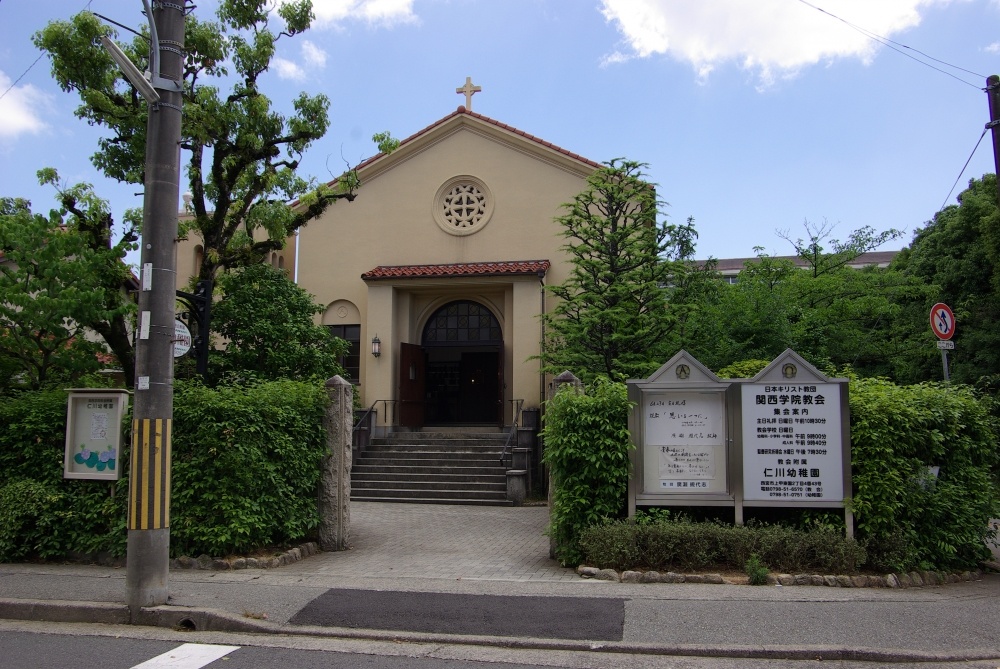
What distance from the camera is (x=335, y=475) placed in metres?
10.5

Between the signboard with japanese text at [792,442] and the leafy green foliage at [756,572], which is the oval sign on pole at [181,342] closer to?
the signboard with japanese text at [792,442]

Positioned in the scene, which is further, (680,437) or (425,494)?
(425,494)

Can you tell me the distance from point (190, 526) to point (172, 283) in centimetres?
318

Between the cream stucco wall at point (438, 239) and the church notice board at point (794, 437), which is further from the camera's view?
the cream stucco wall at point (438, 239)

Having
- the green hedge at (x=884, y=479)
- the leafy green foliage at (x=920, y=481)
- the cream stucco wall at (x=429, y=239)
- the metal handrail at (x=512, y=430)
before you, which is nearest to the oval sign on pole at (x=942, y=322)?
the green hedge at (x=884, y=479)

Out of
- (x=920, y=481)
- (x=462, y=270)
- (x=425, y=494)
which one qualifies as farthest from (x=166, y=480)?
(x=462, y=270)

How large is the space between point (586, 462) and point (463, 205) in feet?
42.2

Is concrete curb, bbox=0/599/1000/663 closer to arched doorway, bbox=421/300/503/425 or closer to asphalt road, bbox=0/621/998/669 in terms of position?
asphalt road, bbox=0/621/998/669

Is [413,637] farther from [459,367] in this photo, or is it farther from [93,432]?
[459,367]

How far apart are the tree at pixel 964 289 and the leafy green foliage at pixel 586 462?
15929 mm

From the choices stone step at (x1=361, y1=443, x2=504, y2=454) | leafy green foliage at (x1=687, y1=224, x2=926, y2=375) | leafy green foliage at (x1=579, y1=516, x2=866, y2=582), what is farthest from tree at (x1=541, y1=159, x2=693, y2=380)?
leafy green foliage at (x1=579, y1=516, x2=866, y2=582)

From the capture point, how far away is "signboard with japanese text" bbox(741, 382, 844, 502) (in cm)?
864

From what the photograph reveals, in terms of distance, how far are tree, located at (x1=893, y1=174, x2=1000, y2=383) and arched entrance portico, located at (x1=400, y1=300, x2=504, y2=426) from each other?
11.6m

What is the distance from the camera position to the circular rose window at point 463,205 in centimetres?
2045
